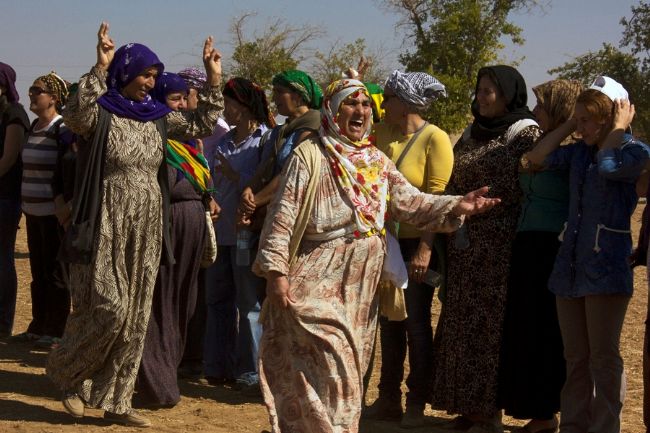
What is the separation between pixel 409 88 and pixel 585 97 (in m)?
1.23

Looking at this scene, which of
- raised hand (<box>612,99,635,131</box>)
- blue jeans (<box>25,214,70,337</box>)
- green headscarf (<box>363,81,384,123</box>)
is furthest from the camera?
blue jeans (<box>25,214,70,337</box>)

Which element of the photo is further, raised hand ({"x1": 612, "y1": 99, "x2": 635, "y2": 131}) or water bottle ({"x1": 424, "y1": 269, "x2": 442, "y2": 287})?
water bottle ({"x1": 424, "y1": 269, "x2": 442, "y2": 287})

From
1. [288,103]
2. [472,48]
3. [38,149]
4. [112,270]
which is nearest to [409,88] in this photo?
[288,103]

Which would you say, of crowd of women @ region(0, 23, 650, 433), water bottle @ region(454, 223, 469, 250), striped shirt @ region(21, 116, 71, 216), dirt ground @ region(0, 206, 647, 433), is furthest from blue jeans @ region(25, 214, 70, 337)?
water bottle @ region(454, 223, 469, 250)

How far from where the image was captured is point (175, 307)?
7.88 m

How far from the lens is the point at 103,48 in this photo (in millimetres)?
6934

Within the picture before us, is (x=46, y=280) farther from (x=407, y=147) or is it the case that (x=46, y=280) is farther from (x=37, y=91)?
(x=407, y=147)

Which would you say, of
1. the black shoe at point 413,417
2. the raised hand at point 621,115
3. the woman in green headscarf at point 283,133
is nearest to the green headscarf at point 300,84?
the woman in green headscarf at point 283,133

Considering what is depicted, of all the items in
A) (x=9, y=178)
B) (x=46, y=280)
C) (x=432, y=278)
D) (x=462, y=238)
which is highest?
(x=9, y=178)

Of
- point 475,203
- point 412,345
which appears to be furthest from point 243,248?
point 475,203

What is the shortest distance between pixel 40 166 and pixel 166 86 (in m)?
2.16

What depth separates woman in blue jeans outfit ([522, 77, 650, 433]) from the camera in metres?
6.27

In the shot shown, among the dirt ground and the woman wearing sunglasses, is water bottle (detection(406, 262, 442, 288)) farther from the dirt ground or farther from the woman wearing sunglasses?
the woman wearing sunglasses

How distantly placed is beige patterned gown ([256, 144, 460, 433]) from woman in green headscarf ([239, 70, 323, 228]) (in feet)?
4.62
